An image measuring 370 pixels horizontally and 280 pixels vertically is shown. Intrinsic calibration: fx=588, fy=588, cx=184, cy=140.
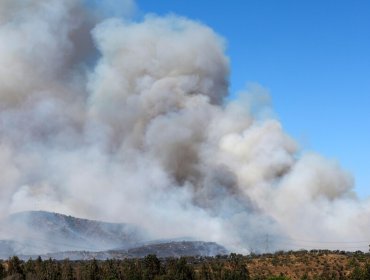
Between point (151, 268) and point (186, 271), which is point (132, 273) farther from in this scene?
point (186, 271)

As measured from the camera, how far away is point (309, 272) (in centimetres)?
12144

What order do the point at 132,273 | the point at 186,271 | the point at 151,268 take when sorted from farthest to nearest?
the point at 151,268 → the point at 132,273 → the point at 186,271

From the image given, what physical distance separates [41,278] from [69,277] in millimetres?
5717

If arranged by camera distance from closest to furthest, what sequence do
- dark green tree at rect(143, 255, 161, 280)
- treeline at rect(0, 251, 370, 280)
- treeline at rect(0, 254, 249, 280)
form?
treeline at rect(0, 254, 249, 280) → treeline at rect(0, 251, 370, 280) → dark green tree at rect(143, 255, 161, 280)

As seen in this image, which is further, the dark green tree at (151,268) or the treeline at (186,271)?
the dark green tree at (151,268)

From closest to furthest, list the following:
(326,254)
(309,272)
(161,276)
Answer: (161,276)
(309,272)
(326,254)

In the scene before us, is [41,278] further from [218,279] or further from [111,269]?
[218,279]

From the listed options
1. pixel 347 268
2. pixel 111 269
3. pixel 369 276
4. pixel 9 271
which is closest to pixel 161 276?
pixel 111 269

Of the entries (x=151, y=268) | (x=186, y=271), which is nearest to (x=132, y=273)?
(x=151, y=268)

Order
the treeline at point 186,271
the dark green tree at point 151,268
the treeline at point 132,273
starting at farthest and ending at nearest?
1. the dark green tree at point 151,268
2. the treeline at point 186,271
3. the treeline at point 132,273

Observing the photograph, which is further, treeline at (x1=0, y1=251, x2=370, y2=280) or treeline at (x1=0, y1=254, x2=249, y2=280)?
treeline at (x1=0, y1=251, x2=370, y2=280)

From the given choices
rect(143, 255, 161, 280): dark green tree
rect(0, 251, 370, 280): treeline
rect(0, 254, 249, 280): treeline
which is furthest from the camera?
rect(143, 255, 161, 280): dark green tree

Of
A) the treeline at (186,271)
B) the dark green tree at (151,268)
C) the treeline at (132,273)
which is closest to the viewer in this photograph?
the treeline at (132,273)

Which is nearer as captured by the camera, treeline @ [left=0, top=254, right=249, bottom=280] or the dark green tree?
treeline @ [left=0, top=254, right=249, bottom=280]
